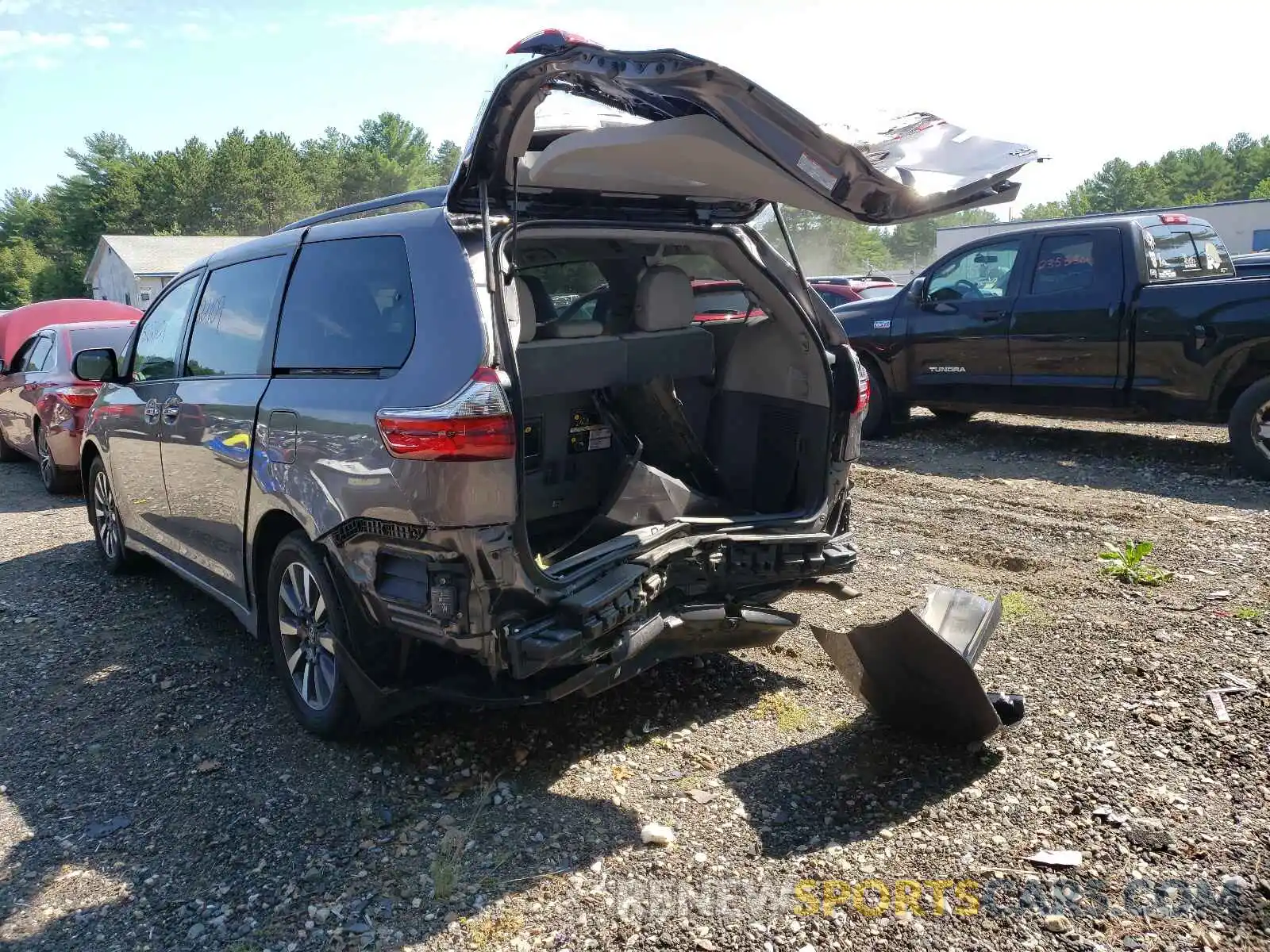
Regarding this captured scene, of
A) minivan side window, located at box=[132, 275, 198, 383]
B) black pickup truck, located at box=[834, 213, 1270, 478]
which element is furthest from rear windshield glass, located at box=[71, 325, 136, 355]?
black pickup truck, located at box=[834, 213, 1270, 478]

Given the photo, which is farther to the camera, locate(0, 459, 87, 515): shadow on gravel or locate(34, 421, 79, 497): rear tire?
locate(34, 421, 79, 497): rear tire

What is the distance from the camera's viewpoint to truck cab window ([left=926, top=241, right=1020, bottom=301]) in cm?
911

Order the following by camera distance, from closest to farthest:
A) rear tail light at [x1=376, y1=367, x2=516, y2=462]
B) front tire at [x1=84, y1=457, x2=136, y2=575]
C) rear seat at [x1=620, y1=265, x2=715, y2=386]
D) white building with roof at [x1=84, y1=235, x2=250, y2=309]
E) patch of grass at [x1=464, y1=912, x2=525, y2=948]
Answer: patch of grass at [x1=464, y1=912, x2=525, y2=948] < rear tail light at [x1=376, y1=367, x2=516, y2=462] < rear seat at [x1=620, y1=265, x2=715, y2=386] < front tire at [x1=84, y1=457, x2=136, y2=575] < white building with roof at [x1=84, y1=235, x2=250, y2=309]

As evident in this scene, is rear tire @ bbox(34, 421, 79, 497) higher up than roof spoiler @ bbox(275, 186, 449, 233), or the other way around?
roof spoiler @ bbox(275, 186, 449, 233)

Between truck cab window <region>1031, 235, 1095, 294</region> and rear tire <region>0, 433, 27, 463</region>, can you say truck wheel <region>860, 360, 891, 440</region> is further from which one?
rear tire <region>0, 433, 27, 463</region>

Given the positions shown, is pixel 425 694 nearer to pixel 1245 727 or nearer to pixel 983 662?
pixel 983 662

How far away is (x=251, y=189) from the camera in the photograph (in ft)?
240

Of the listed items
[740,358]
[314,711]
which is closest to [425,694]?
[314,711]

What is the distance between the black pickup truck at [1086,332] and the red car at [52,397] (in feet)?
23.8

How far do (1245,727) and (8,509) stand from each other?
9.11m

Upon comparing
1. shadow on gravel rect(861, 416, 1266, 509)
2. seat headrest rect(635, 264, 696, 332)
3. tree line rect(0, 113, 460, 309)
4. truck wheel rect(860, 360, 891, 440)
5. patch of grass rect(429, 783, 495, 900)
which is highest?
tree line rect(0, 113, 460, 309)

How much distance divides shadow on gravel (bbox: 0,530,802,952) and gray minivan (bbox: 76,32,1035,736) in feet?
1.01
